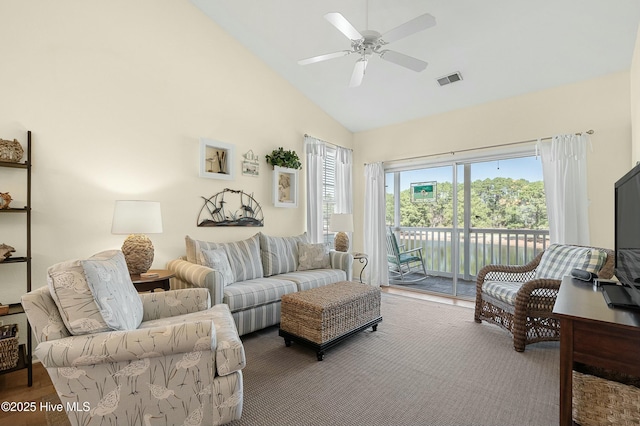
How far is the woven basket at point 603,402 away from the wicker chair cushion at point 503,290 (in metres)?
1.24

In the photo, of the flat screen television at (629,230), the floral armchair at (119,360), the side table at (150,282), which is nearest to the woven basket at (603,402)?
the flat screen television at (629,230)

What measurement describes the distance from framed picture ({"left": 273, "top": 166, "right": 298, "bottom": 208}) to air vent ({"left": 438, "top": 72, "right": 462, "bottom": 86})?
2177 mm

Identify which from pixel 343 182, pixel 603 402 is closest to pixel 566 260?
pixel 603 402

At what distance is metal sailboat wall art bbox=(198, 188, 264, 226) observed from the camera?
11.4 feet

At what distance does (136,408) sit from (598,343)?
208 centimetres

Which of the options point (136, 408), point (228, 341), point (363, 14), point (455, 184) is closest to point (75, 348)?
point (136, 408)

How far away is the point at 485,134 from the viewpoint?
3.97 metres

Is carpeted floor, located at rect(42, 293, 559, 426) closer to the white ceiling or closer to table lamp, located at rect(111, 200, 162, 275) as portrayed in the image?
table lamp, located at rect(111, 200, 162, 275)

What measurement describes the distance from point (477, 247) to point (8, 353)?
4.99 meters

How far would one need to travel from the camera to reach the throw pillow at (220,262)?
2908 millimetres

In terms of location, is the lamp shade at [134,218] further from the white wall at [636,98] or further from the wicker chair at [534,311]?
the white wall at [636,98]

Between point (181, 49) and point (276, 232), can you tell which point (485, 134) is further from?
point (181, 49)

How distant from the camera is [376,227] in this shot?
16.2ft

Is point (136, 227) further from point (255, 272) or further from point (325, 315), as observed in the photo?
point (325, 315)
